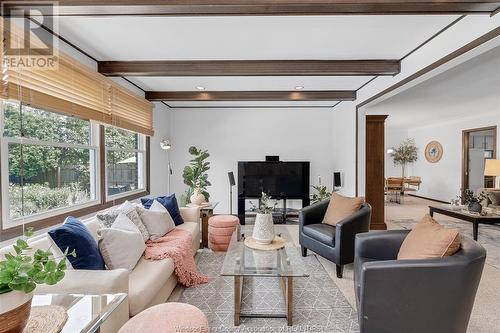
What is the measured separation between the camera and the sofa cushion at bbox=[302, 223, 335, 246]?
2.93 m

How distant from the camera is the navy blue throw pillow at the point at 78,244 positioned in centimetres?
176

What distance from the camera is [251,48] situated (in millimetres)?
2754

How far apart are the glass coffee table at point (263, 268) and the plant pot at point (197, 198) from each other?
169cm

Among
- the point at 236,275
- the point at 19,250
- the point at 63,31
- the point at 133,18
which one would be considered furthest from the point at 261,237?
the point at 63,31

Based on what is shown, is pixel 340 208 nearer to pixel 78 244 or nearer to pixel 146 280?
pixel 146 280

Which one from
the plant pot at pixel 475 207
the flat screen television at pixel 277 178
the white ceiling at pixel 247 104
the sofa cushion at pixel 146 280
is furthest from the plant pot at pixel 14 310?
the plant pot at pixel 475 207

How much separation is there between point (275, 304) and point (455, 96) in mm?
5223

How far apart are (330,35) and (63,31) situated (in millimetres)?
2558

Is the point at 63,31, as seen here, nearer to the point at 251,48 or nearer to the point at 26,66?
the point at 26,66

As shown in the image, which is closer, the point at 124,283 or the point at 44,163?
the point at 124,283

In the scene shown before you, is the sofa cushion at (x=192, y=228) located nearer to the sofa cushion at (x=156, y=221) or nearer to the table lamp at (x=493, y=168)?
the sofa cushion at (x=156, y=221)

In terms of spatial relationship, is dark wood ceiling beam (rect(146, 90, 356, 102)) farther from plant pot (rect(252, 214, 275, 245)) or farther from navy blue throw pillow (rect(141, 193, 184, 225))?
plant pot (rect(252, 214, 275, 245))

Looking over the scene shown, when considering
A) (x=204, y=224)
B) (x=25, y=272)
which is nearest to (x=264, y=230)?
(x=204, y=224)

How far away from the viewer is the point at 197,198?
4.22m
